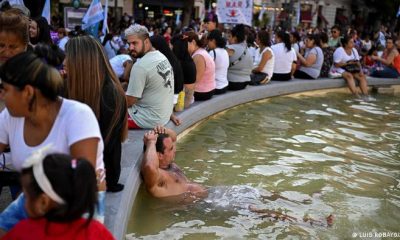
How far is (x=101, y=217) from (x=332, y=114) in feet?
24.5

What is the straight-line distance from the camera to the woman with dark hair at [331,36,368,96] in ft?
39.1

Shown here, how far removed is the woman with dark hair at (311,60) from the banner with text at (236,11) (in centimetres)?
158

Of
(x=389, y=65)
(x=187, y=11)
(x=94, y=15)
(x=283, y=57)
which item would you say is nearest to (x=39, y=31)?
(x=94, y=15)

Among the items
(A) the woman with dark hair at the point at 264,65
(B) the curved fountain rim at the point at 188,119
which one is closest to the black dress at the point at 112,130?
(B) the curved fountain rim at the point at 188,119

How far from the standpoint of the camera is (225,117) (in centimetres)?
844

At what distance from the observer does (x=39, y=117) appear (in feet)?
7.70

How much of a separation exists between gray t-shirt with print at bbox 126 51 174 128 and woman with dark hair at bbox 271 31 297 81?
5.85 meters

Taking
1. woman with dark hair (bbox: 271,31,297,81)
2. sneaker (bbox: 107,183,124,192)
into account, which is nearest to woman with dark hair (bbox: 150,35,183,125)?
sneaker (bbox: 107,183,124,192)

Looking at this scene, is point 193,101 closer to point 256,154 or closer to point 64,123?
point 256,154

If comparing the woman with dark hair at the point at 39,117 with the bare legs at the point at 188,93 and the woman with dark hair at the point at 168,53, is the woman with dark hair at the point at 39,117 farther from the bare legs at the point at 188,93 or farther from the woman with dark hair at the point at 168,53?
the bare legs at the point at 188,93

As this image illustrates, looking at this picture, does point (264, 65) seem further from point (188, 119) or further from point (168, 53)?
point (168, 53)

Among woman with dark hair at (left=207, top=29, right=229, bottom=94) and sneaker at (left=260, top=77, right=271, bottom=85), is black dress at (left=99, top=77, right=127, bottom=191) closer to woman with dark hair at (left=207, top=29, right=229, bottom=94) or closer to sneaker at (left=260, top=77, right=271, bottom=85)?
woman with dark hair at (left=207, top=29, right=229, bottom=94)

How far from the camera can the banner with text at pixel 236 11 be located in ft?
38.5

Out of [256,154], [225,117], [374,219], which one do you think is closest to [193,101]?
[225,117]
